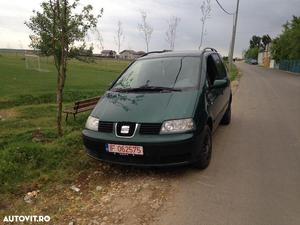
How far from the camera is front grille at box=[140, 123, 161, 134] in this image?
14.6 feet

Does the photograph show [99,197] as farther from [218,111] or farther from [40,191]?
[218,111]

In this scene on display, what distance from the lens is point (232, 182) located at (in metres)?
4.61

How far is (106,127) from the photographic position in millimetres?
4715

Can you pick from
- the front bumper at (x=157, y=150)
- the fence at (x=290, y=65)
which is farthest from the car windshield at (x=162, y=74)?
the fence at (x=290, y=65)

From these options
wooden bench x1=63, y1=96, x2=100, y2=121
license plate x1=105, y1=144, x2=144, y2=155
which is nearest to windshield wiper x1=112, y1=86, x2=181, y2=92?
license plate x1=105, y1=144, x2=144, y2=155

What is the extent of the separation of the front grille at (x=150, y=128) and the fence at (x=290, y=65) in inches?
1756

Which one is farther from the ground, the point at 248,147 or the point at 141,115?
the point at 141,115

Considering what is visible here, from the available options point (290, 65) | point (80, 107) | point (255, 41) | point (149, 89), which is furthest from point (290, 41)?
point (255, 41)

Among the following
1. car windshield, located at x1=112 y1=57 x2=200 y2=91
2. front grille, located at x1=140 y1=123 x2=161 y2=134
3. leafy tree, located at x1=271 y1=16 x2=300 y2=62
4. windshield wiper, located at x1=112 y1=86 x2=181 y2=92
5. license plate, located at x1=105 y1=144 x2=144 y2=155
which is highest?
leafy tree, located at x1=271 y1=16 x2=300 y2=62

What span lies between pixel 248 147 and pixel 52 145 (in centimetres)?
357

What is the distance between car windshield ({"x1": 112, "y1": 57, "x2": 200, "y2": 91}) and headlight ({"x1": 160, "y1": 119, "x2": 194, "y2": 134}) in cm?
86

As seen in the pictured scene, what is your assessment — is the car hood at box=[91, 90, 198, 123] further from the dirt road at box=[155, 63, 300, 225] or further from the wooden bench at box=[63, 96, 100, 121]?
the wooden bench at box=[63, 96, 100, 121]

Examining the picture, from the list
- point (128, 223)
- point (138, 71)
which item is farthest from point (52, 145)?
point (128, 223)

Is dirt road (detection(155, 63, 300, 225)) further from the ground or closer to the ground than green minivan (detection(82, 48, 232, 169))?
closer to the ground
